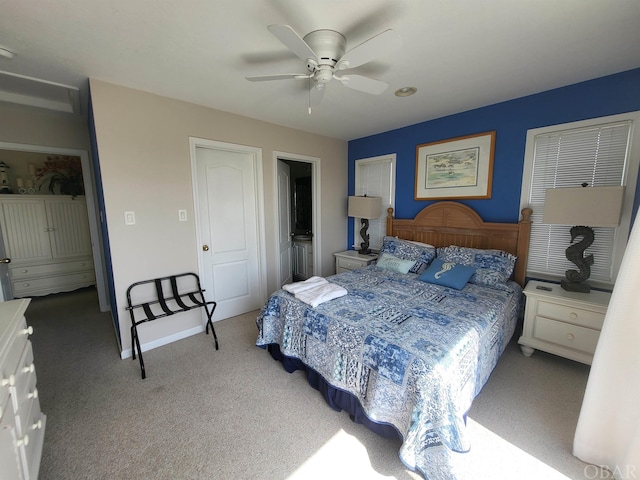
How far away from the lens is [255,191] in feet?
10.7

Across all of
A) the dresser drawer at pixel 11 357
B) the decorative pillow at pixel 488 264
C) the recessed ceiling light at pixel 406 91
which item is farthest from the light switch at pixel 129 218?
the decorative pillow at pixel 488 264

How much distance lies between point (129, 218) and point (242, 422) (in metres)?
1.96

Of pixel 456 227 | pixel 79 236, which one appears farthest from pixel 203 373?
pixel 79 236

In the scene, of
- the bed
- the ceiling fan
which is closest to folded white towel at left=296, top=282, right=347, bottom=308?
the bed

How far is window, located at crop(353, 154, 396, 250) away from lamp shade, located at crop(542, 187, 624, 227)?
1.81 metres

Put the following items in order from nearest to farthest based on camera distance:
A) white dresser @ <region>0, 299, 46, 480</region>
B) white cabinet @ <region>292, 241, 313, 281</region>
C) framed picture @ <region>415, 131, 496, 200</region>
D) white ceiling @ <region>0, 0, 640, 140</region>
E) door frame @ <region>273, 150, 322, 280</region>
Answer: white dresser @ <region>0, 299, 46, 480</region>
white ceiling @ <region>0, 0, 640, 140</region>
framed picture @ <region>415, 131, 496, 200</region>
door frame @ <region>273, 150, 322, 280</region>
white cabinet @ <region>292, 241, 313, 281</region>

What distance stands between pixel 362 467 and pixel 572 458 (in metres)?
1.18

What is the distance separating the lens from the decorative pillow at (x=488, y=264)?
8.20ft

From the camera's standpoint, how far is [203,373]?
2195 mm

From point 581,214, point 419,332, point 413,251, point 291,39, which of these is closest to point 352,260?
point 413,251

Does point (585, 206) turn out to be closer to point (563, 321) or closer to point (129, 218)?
point (563, 321)

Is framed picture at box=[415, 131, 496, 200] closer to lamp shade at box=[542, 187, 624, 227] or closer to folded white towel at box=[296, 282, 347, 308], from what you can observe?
lamp shade at box=[542, 187, 624, 227]

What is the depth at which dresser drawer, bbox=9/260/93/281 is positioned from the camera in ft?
12.0

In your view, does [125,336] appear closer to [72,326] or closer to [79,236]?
[72,326]
